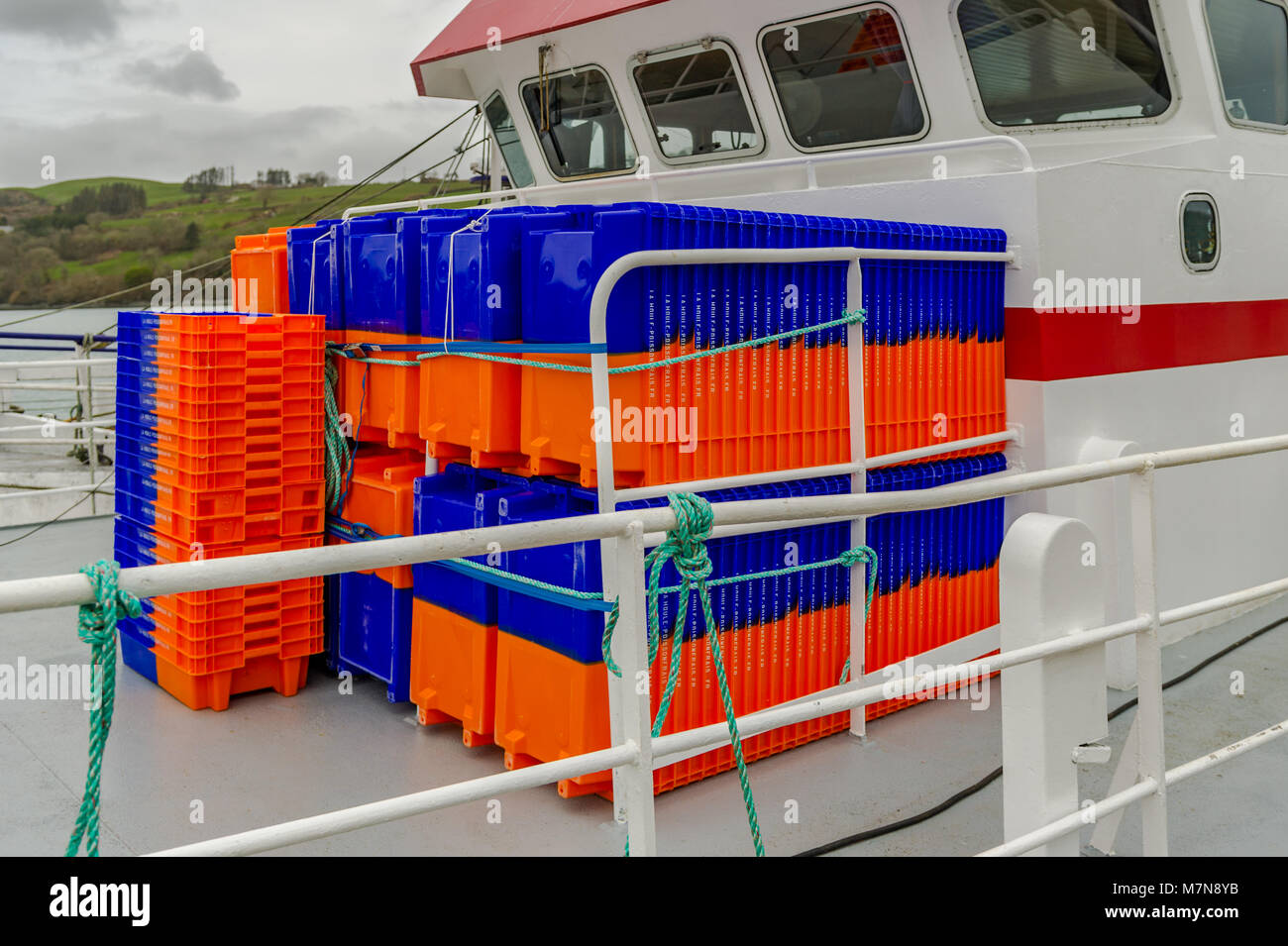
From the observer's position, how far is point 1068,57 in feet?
17.9

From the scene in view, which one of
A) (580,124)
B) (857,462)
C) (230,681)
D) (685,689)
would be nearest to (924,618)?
(857,462)

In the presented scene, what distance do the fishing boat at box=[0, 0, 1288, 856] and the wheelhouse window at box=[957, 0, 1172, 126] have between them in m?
0.02

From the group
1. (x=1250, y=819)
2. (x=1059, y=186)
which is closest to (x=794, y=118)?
(x=1059, y=186)

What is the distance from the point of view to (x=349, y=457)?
509cm

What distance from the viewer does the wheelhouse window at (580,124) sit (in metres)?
7.62

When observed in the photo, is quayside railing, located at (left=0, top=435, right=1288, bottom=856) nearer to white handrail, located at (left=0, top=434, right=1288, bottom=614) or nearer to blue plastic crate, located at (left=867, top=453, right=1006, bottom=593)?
white handrail, located at (left=0, top=434, right=1288, bottom=614)

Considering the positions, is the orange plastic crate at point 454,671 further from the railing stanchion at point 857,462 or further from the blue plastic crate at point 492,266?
the railing stanchion at point 857,462

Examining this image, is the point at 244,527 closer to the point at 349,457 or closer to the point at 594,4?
the point at 349,457

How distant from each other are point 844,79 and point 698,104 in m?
1.14

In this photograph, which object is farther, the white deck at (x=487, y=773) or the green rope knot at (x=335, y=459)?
the green rope knot at (x=335, y=459)

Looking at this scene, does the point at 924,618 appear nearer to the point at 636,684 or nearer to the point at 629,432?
the point at 629,432

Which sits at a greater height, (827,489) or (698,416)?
(698,416)

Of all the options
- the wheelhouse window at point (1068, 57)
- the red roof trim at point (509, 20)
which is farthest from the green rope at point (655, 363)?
the red roof trim at point (509, 20)

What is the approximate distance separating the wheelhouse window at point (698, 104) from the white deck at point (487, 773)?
3813 mm
